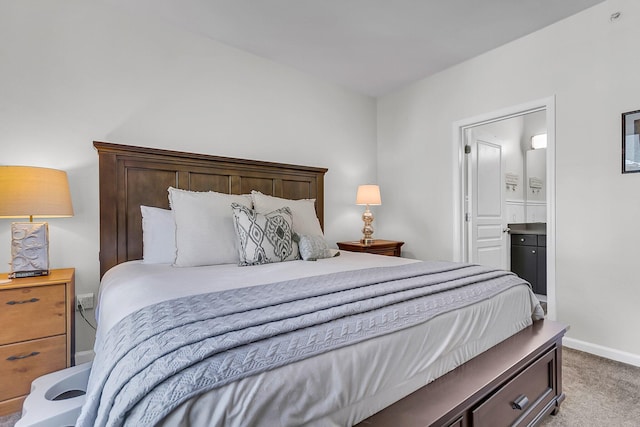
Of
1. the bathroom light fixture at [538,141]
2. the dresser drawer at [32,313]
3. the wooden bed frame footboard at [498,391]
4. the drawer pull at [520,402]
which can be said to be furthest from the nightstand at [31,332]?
the bathroom light fixture at [538,141]

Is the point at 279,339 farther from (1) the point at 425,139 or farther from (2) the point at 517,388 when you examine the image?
(1) the point at 425,139

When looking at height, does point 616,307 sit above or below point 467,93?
below

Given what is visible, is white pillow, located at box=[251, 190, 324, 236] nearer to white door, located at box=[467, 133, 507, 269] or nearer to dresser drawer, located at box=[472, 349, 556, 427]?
dresser drawer, located at box=[472, 349, 556, 427]

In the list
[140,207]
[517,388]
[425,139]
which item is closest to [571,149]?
[425,139]

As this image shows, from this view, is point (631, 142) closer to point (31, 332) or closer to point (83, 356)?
point (31, 332)

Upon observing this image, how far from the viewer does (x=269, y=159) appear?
10.6 ft

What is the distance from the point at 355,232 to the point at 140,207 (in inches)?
96.1

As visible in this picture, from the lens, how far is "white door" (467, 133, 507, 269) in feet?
11.3

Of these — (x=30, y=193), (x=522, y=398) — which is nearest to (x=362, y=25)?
(x=30, y=193)

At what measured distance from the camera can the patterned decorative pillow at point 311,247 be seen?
90.7 inches

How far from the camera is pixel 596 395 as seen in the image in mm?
1880

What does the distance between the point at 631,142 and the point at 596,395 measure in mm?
1715

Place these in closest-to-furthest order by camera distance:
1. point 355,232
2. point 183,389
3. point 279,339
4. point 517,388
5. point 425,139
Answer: point 183,389, point 279,339, point 517,388, point 425,139, point 355,232

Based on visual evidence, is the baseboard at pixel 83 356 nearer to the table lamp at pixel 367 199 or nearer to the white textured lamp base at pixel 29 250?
the white textured lamp base at pixel 29 250
